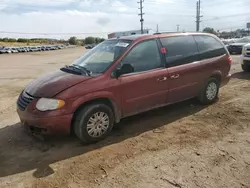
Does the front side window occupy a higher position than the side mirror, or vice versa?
the front side window

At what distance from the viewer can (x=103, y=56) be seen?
4898mm

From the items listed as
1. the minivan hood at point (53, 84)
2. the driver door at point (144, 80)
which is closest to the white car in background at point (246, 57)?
the driver door at point (144, 80)

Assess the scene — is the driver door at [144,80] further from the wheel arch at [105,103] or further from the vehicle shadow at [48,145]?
the vehicle shadow at [48,145]

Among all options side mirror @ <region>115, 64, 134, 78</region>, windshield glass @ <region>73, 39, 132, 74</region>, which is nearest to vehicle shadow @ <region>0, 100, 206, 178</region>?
side mirror @ <region>115, 64, 134, 78</region>

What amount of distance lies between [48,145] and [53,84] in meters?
1.05

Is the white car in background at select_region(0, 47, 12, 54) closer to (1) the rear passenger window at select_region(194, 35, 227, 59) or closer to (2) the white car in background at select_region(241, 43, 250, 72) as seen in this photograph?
(2) the white car in background at select_region(241, 43, 250, 72)

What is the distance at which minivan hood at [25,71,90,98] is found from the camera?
4105 millimetres

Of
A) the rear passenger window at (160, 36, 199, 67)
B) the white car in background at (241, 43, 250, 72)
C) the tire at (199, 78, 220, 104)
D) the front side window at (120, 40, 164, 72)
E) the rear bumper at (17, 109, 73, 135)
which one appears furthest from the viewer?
the white car in background at (241, 43, 250, 72)

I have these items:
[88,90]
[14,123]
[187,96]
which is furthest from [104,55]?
[14,123]

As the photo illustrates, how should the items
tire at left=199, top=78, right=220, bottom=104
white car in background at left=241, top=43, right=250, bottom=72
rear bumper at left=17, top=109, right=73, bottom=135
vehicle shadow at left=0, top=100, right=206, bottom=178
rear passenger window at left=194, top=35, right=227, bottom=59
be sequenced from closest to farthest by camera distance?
vehicle shadow at left=0, top=100, right=206, bottom=178 → rear bumper at left=17, top=109, right=73, bottom=135 → rear passenger window at left=194, top=35, right=227, bottom=59 → tire at left=199, top=78, right=220, bottom=104 → white car in background at left=241, top=43, right=250, bottom=72

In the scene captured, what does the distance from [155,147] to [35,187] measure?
1.88m

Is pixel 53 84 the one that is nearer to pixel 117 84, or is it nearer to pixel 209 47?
pixel 117 84

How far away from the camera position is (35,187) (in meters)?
3.21

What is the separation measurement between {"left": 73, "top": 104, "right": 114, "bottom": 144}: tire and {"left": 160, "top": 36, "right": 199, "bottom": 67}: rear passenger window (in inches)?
66.9
